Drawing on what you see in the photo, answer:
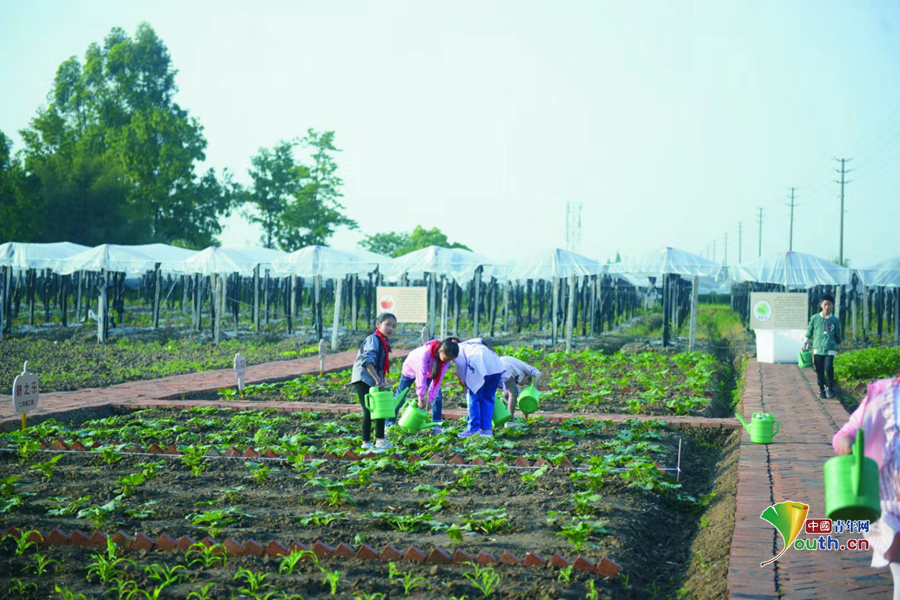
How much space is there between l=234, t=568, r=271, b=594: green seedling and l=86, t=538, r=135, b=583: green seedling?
0.61 m

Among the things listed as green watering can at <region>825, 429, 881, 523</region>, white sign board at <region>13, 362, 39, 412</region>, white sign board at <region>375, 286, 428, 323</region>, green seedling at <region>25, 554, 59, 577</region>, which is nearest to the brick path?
green watering can at <region>825, 429, 881, 523</region>

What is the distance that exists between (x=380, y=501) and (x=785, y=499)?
105 inches

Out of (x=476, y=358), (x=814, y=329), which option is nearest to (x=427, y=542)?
(x=476, y=358)

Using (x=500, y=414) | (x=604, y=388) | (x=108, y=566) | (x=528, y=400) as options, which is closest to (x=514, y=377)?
(x=528, y=400)

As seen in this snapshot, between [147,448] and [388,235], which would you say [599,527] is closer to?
[147,448]

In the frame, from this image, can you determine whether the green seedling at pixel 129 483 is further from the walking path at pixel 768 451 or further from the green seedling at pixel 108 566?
the walking path at pixel 768 451

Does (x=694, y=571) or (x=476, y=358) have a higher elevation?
(x=476, y=358)

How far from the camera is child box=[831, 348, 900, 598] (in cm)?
313

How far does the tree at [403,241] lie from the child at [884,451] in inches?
2361

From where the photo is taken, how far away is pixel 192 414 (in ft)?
30.6

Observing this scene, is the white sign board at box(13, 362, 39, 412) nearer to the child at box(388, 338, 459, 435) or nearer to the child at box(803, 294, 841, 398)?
the child at box(388, 338, 459, 435)

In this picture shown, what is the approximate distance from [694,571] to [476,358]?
332 cm

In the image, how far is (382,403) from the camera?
6.85 metres

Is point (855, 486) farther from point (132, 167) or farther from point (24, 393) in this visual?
point (132, 167)
